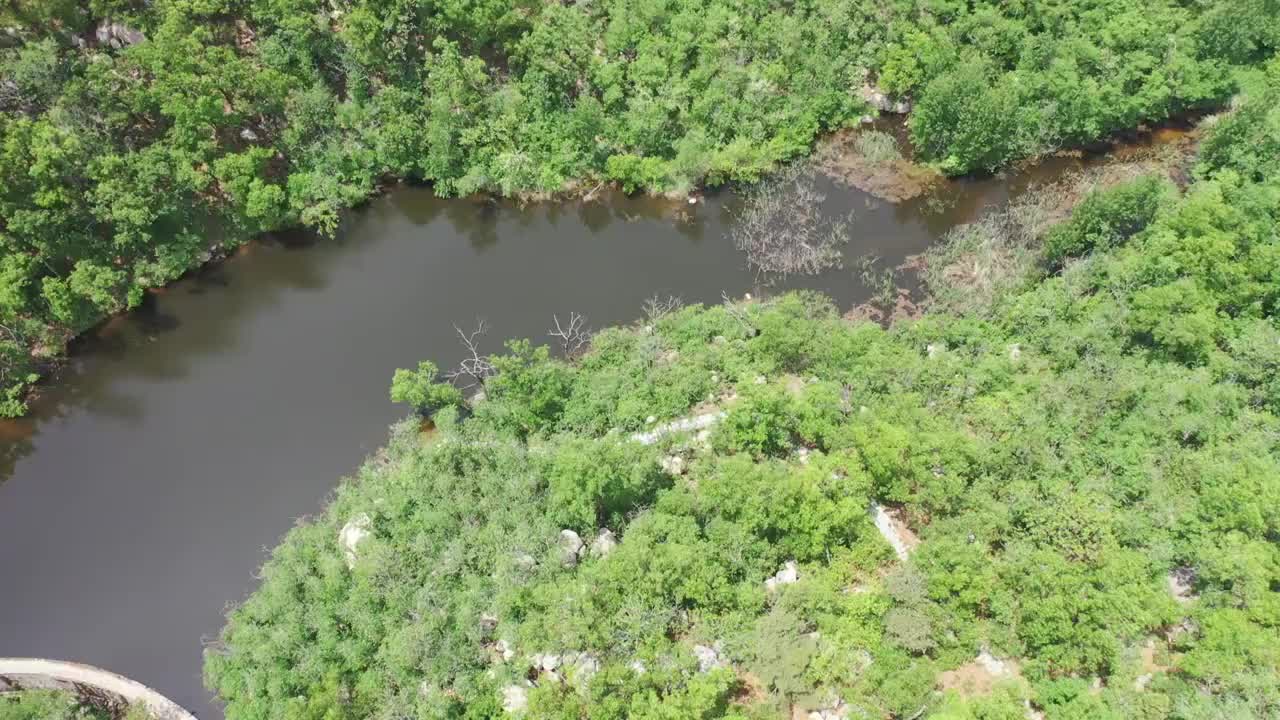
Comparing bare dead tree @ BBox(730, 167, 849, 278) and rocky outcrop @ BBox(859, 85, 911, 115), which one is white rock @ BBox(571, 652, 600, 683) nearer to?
bare dead tree @ BBox(730, 167, 849, 278)

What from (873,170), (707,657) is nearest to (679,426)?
(707,657)

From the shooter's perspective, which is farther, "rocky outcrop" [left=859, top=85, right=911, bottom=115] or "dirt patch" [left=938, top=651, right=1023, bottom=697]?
"rocky outcrop" [left=859, top=85, right=911, bottom=115]

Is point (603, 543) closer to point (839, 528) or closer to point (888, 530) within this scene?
point (839, 528)

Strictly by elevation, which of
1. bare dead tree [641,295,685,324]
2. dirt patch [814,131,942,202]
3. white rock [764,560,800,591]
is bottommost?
white rock [764,560,800,591]

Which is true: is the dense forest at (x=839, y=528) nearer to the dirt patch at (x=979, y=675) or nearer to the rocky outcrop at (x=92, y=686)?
the dirt patch at (x=979, y=675)

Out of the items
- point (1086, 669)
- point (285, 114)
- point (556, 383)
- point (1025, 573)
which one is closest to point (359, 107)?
point (285, 114)

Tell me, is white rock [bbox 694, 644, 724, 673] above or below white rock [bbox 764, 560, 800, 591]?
below

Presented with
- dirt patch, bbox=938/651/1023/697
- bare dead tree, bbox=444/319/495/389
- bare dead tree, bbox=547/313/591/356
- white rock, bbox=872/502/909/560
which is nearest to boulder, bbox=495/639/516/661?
bare dead tree, bbox=444/319/495/389
